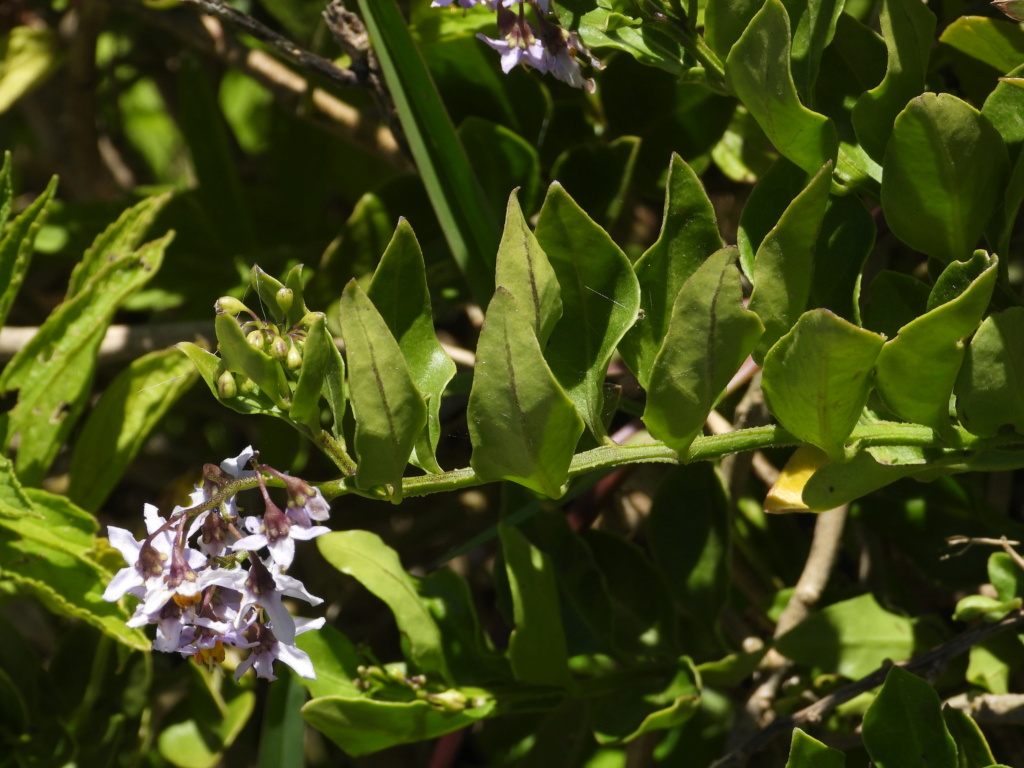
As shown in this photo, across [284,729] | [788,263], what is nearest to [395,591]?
→ [284,729]

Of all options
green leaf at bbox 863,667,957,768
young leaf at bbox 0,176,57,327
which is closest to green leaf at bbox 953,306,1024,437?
green leaf at bbox 863,667,957,768

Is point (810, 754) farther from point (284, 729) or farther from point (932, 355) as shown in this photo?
point (284, 729)

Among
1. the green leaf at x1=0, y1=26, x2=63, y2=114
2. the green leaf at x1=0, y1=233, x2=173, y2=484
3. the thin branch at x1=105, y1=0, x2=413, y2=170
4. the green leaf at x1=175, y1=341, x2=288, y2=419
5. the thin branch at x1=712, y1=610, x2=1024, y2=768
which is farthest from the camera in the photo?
the green leaf at x1=0, y1=26, x2=63, y2=114

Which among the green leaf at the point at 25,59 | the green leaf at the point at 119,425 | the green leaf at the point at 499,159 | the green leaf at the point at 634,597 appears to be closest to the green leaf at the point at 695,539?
the green leaf at the point at 634,597

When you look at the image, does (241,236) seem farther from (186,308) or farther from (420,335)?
(420,335)

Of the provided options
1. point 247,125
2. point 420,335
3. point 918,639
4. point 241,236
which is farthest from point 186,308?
point 918,639

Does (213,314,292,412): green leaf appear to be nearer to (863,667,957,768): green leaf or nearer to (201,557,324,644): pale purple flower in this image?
(201,557,324,644): pale purple flower
